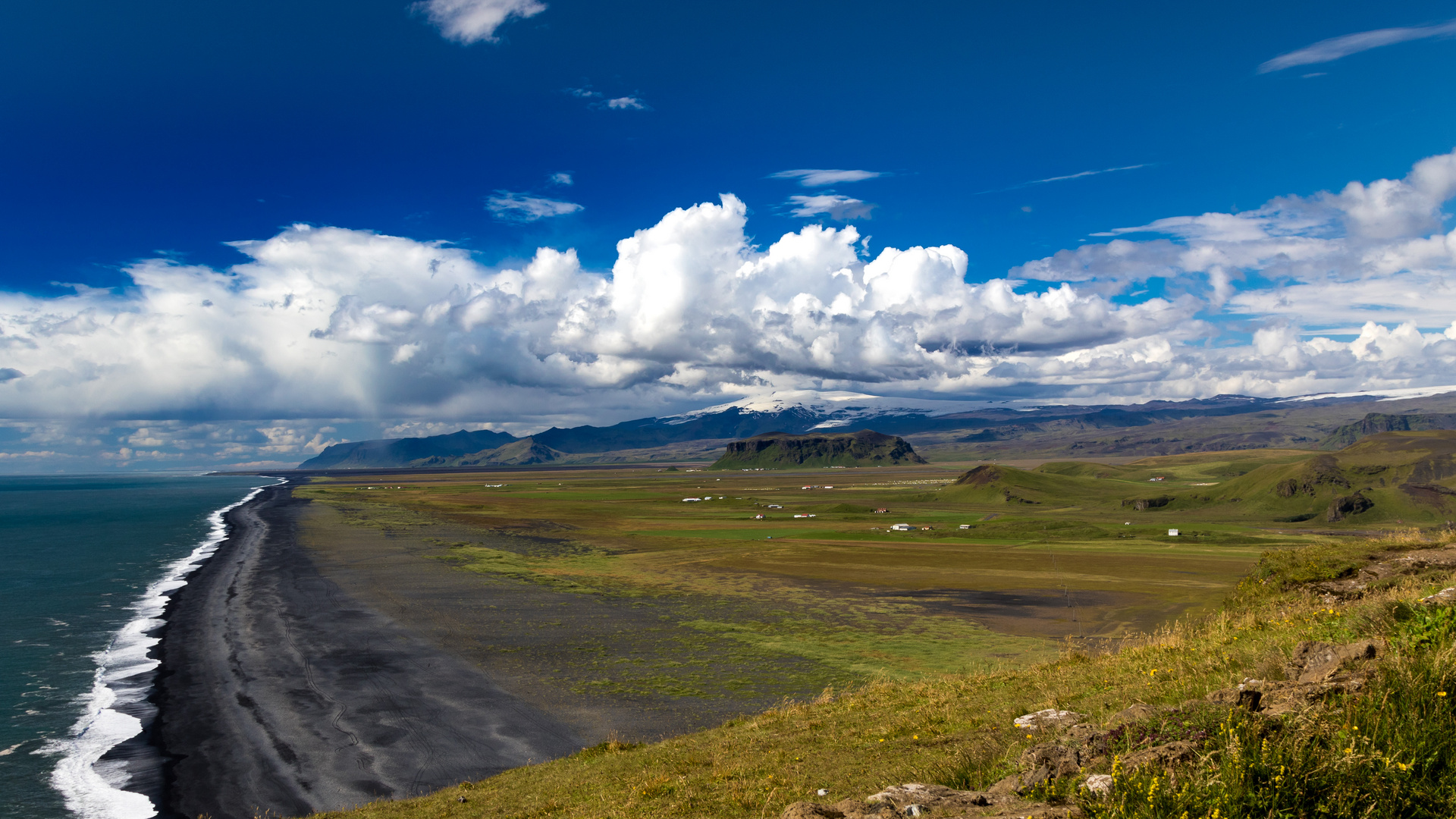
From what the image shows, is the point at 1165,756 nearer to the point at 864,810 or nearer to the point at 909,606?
the point at 864,810

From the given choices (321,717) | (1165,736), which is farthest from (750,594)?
(1165,736)

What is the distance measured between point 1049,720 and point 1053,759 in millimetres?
3385

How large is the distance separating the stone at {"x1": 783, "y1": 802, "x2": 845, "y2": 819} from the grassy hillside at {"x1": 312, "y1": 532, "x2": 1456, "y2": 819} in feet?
5.14

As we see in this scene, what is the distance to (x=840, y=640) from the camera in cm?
3919

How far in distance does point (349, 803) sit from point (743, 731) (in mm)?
11715

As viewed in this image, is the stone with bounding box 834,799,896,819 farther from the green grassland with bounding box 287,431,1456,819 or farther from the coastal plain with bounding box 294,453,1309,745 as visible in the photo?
the coastal plain with bounding box 294,453,1309,745

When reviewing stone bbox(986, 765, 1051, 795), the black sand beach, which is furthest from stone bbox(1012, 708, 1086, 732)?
the black sand beach

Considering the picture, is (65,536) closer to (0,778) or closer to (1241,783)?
(0,778)

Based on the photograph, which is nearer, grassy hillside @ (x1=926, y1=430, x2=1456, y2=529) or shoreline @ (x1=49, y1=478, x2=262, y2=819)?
shoreline @ (x1=49, y1=478, x2=262, y2=819)

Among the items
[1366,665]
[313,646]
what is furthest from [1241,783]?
[313,646]

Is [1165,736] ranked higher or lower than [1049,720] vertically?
higher

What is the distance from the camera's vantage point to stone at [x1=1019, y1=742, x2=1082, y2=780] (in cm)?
844

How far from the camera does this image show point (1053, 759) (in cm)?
875

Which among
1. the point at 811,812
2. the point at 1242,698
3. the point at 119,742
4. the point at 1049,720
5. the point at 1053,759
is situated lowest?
the point at 119,742
